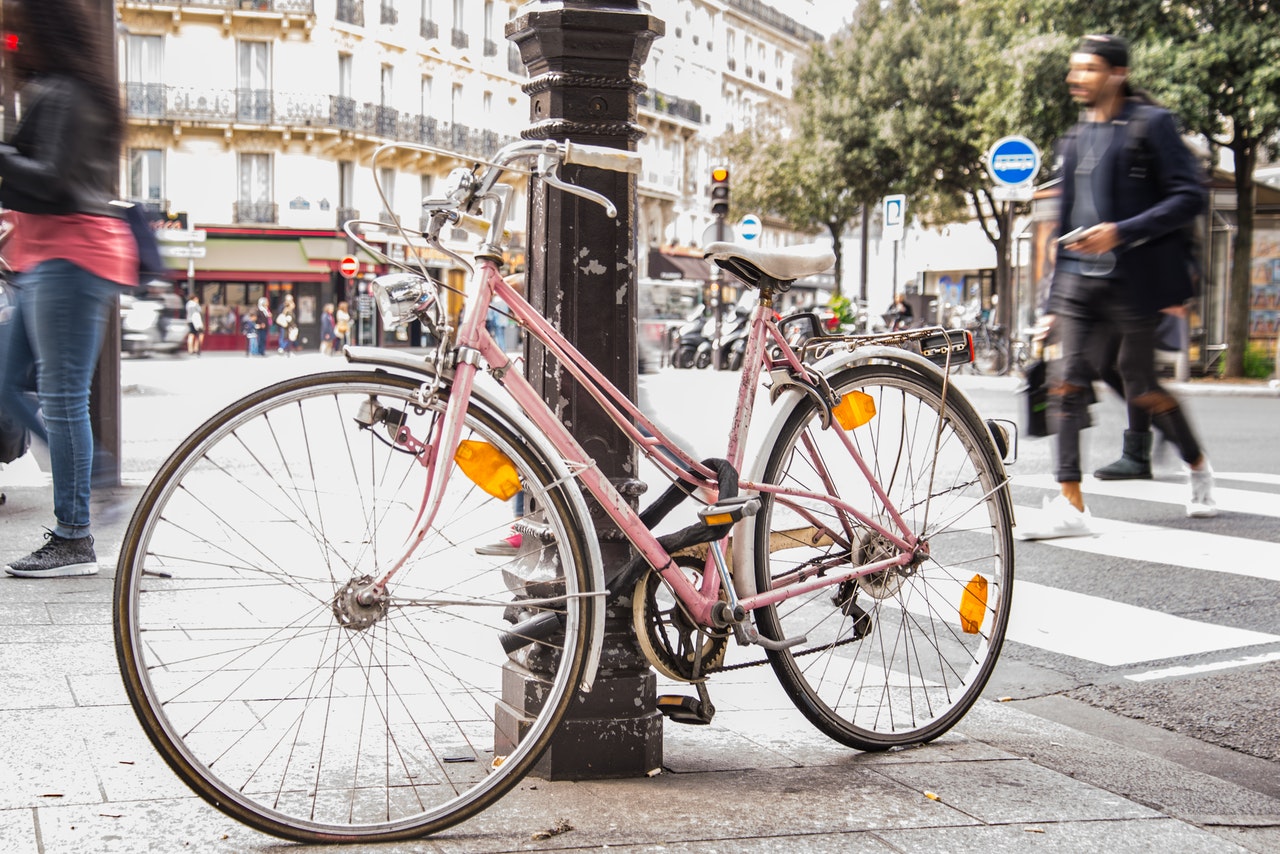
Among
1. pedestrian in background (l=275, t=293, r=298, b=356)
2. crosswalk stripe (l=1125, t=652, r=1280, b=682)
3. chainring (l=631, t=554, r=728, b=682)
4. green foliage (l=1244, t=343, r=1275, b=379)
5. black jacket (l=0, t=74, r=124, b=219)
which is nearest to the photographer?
chainring (l=631, t=554, r=728, b=682)

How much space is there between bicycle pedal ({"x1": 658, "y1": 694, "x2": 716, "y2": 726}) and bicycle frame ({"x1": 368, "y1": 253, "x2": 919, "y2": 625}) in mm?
185

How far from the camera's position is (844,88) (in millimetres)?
40344

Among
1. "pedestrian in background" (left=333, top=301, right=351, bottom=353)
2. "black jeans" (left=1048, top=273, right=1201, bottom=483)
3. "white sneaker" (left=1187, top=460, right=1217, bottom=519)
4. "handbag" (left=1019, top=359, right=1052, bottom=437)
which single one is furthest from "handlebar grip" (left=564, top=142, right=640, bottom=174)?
"pedestrian in background" (left=333, top=301, right=351, bottom=353)

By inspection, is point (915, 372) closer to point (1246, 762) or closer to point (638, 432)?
point (638, 432)

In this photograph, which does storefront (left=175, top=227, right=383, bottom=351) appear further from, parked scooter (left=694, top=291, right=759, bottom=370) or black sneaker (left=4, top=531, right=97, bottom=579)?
black sneaker (left=4, top=531, right=97, bottom=579)

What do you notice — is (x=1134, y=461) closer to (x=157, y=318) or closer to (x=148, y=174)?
(x=157, y=318)

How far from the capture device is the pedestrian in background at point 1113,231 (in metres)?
6.05

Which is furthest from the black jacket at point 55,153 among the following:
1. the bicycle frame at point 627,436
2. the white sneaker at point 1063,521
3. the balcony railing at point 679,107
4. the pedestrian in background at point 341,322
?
the balcony railing at point 679,107

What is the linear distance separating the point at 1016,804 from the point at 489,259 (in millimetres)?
1534

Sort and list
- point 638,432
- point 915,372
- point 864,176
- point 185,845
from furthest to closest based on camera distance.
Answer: point 864,176 < point 915,372 < point 638,432 < point 185,845

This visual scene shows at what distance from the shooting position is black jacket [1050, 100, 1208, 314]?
602 cm

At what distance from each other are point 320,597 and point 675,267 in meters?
66.2

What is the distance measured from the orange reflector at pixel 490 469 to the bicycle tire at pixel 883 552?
0.71 metres

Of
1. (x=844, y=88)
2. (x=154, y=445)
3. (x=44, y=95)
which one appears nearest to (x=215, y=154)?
(x=844, y=88)
